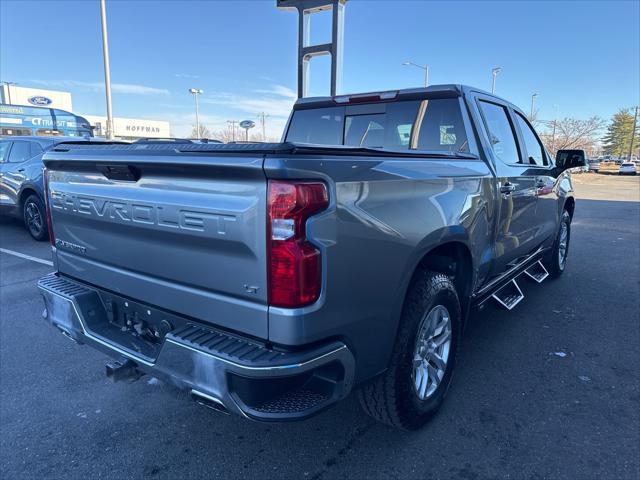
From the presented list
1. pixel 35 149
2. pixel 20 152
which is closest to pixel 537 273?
pixel 35 149

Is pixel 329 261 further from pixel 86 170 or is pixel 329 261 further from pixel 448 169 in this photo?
pixel 86 170

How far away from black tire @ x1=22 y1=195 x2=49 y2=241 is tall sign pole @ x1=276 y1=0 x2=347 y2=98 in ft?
15.8

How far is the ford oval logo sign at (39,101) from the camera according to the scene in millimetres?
48972

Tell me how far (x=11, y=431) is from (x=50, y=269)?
397 cm

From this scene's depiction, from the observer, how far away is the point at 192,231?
6.35 ft

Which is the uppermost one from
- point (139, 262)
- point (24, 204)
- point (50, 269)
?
point (139, 262)

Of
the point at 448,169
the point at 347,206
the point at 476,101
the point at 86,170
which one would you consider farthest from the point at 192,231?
the point at 476,101

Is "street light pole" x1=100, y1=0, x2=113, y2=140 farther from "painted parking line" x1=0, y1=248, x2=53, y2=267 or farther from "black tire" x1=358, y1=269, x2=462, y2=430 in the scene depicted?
"black tire" x1=358, y1=269, x2=462, y2=430

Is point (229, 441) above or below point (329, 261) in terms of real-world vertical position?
below

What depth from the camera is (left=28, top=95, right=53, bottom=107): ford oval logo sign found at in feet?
161

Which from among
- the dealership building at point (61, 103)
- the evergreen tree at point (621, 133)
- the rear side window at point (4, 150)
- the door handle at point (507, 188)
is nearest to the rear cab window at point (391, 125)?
the door handle at point (507, 188)

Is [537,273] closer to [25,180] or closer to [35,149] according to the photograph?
[25,180]

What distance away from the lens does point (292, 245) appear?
1.72 m

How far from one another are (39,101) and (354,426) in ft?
190
